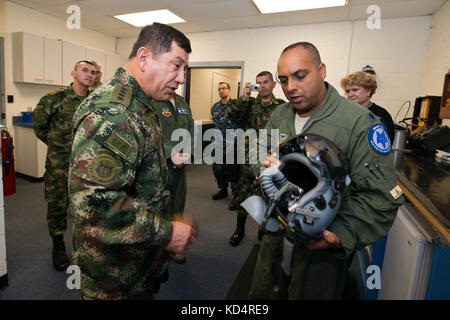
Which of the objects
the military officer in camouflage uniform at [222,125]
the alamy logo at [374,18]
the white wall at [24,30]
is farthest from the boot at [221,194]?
the white wall at [24,30]

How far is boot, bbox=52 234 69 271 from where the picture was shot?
205cm

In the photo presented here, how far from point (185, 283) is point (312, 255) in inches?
49.4

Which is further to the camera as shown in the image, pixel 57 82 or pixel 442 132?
pixel 57 82

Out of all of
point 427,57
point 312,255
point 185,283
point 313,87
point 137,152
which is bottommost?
point 185,283

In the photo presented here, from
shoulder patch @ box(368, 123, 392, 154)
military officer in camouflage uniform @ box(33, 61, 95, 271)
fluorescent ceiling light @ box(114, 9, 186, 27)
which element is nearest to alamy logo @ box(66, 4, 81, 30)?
fluorescent ceiling light @ box(114, 9, 186, 27)

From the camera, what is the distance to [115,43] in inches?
241

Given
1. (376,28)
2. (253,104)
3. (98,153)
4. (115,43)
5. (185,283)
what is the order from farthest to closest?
1. (115,43)
2. (376,28)
3. (253,104)
4. (185,283)
5. (98,153)

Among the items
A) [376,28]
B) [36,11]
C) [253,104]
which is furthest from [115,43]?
[376,28]

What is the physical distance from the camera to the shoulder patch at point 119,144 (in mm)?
721

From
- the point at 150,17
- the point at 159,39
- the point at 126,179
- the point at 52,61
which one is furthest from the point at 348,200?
the point at 52,61

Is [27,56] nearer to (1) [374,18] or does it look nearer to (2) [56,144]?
(2) [56,144]

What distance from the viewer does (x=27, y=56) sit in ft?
13.3

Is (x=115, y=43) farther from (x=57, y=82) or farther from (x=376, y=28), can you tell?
(x=376, y=28)

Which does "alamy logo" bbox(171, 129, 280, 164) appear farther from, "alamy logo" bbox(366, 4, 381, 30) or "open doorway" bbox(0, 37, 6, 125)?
"open doorway" bbox(0, 37, 6, 125)
